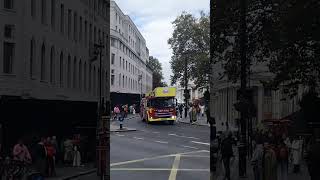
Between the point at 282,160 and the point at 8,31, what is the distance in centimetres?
162

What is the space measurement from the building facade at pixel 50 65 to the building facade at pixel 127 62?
0.23ft

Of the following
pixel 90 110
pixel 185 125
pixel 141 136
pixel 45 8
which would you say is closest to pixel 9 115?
pixel 45 8

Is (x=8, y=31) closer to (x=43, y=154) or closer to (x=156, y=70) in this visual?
(x=43, y=154)

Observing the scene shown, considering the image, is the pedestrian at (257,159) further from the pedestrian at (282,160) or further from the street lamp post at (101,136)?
the street lamp post at (101,136)

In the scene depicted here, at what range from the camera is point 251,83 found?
223cm

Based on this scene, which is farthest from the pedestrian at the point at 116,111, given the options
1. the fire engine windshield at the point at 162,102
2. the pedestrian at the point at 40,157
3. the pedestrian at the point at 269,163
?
the pedestrian at the point at 269,163

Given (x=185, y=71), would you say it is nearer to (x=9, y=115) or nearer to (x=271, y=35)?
(x=271, y=35)

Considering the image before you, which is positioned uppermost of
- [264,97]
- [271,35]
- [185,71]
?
[271,35]

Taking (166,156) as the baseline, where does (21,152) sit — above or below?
above

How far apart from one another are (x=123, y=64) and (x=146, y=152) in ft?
3.06

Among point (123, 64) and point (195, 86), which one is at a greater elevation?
point (123, 64)

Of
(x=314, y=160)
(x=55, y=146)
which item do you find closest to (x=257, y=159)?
(x=314, y=160)

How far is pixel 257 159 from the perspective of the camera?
2.34m

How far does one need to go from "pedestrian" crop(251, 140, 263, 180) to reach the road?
15.9 inches
